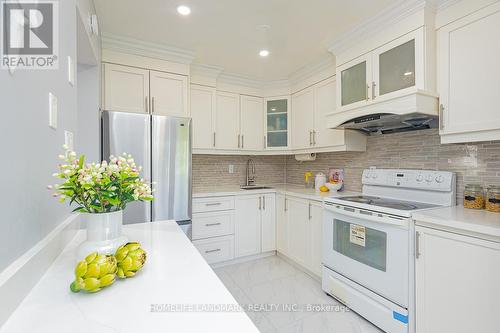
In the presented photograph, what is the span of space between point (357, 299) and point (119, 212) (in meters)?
1.93

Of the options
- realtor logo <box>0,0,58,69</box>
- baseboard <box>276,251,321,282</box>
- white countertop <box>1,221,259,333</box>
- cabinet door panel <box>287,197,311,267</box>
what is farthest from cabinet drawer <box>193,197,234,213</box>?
realtor logo <box>0,0,58,69</box>

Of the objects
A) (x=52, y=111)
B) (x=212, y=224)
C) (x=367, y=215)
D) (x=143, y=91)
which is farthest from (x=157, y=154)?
(x=367, y=215)

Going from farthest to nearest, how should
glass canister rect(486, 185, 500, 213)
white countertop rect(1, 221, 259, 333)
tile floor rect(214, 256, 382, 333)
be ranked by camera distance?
tile floor rect(214, 256, 382, 333) < glass canister rect(486, 185, 500, 213) < white countertop rect(1, 221, 259, 333)

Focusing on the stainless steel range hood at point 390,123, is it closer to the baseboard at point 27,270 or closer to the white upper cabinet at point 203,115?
the white upper cabinet at point 203,115

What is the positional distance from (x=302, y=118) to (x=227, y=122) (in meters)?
1.01

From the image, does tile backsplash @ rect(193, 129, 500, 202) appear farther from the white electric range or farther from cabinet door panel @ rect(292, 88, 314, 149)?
cabinet door panel @ rect(292, 88, 314, 149)

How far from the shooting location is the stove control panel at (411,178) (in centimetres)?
186

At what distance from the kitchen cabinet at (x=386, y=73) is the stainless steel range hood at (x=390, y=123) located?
0.13 meters

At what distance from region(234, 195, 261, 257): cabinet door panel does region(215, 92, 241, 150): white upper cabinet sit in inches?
30.5

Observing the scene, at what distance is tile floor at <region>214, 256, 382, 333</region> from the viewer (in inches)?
71.9

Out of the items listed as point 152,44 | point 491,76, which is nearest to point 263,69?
point 152,44

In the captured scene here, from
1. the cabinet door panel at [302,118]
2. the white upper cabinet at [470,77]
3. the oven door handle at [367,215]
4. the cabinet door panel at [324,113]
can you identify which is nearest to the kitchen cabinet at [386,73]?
the white upper cabinet at [470,77]

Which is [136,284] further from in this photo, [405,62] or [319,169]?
[319,169]

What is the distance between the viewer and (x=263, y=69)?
10.3ft
